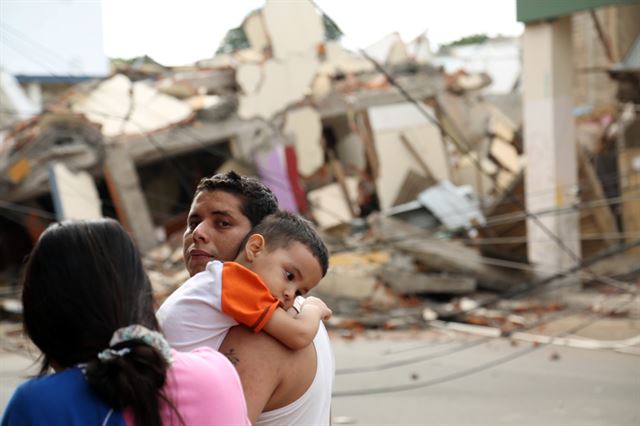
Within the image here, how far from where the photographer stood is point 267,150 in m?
14.6

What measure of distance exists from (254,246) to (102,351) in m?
0.51

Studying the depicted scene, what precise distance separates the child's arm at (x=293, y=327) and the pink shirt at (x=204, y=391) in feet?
0.63

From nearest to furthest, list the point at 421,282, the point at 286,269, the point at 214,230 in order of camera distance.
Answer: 1. the point at 286,269
2. the point at 214,230
3. the point at 421,282

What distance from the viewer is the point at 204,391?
150cm

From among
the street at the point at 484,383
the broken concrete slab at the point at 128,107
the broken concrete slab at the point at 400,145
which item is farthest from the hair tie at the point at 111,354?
the broken concrete slab at the point at 400,145

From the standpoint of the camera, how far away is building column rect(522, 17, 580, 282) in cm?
1033

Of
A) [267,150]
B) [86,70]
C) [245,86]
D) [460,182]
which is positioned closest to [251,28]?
[245,86]

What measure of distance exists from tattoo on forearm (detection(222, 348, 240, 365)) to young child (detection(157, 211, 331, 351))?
30 mm

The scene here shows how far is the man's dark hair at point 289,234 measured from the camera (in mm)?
1892

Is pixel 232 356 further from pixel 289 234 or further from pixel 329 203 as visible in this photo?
pixel 329 203

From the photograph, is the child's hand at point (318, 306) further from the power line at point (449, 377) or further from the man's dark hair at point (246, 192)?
the power line at point (449, 377)

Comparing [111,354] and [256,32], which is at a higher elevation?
[256,32]

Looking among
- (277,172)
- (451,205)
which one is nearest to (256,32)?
(277,172)

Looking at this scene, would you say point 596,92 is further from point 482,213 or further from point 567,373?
point 567,373
